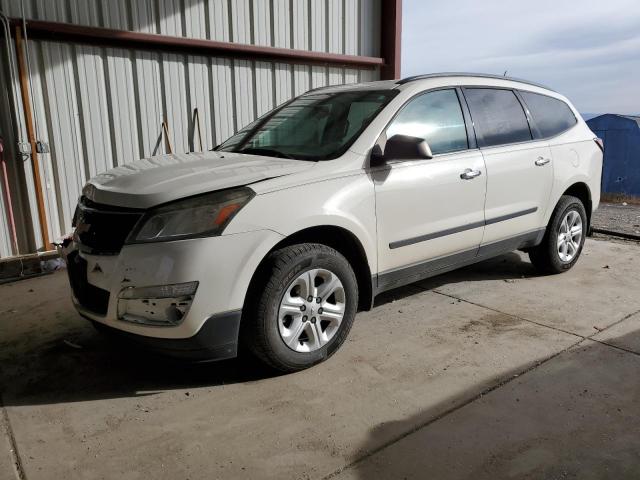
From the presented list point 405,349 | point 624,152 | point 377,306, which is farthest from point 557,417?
point 624,152

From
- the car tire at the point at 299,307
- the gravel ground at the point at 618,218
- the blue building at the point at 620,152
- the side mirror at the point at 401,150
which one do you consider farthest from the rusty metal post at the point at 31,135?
the blue building at the point at 620,152

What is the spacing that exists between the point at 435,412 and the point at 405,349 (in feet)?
2.53

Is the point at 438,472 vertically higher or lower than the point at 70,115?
A: lower

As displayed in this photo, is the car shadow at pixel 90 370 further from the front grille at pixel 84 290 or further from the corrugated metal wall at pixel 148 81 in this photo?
the corrugated metal wall at pixel 148 81

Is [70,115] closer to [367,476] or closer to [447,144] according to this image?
[447,144]

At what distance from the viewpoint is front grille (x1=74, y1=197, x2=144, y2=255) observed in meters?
2.79

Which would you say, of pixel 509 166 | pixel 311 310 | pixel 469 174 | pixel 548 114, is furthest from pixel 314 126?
pixel 548 114

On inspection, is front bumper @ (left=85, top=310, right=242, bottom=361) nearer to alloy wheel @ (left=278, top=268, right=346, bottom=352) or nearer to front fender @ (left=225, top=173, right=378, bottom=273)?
alloy wheel @ (left=278, top=268, right=346, bottom=352)

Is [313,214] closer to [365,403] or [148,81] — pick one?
[365,403]

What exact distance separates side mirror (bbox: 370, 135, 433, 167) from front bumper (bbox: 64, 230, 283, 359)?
89 centimetres

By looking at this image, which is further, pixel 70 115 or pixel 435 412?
pixel 70 115

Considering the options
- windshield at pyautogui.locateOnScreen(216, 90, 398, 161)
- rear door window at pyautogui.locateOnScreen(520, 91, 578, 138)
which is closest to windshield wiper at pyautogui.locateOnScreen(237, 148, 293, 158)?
windshield at pyautogui.locateOnScreen(216, 90, 398, 161)

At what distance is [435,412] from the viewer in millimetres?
2715

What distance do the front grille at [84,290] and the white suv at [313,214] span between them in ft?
0.04
